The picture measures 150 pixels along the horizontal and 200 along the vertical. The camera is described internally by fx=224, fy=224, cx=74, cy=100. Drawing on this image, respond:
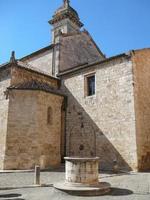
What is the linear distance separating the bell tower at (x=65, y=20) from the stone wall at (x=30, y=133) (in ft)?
41.1

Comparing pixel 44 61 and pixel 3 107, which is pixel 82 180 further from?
→ pixel 44 61

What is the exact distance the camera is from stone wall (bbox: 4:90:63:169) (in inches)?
459

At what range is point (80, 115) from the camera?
13828mm

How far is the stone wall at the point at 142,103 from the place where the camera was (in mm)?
11414

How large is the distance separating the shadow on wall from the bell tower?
10.9 meters

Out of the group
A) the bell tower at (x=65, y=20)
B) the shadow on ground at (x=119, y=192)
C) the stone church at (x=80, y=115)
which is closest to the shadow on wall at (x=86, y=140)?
the stone church at (x=80, y=115)

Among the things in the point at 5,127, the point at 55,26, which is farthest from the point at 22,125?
the point at 55,26

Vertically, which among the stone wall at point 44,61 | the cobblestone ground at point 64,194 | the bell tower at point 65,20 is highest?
the bell tower at point 65,20

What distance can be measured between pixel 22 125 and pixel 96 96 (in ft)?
14.9

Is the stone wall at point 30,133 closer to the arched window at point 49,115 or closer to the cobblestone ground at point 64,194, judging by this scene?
the arched window at point 49,115

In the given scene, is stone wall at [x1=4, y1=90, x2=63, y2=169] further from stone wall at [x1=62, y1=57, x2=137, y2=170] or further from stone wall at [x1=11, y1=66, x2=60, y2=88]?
stone wall at [x1=62, y1=57, x2=137, y2=170]

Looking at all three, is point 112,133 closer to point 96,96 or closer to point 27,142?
point 96,96

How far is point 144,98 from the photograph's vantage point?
41.2 ft

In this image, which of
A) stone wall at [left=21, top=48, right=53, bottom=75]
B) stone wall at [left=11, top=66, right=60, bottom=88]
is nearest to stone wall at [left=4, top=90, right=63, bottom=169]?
stone wall at [left=11, top=66, right=60, bottom=88]
